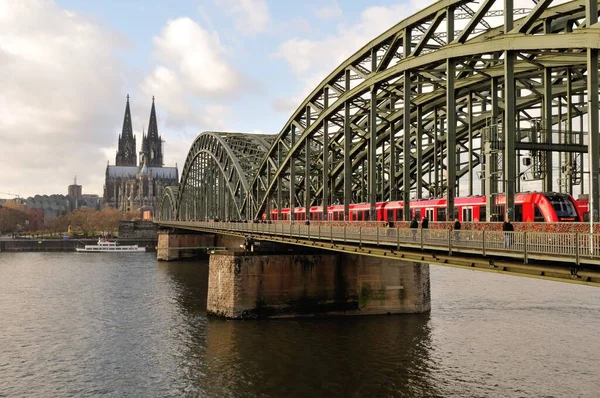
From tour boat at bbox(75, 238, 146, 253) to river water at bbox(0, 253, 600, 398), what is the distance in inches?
3309

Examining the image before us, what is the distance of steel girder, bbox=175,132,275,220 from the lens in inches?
3609

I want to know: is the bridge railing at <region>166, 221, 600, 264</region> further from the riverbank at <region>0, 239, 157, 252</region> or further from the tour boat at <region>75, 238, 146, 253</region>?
the riverbank at <region>0, 239, 157, 252</region>

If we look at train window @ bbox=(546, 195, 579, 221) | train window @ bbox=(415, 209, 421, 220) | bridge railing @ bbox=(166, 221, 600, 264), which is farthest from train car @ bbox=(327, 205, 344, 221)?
train window @ bbox=(546, 195, 579, 221)

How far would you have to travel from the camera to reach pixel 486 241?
72.1ft

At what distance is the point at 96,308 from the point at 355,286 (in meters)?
23.4

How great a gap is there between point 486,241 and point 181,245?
98.5 metres

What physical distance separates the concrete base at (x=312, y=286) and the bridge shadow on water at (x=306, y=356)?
4.01 feet

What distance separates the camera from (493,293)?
57.2m

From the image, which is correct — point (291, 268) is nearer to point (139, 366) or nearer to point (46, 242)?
point (139, 366)

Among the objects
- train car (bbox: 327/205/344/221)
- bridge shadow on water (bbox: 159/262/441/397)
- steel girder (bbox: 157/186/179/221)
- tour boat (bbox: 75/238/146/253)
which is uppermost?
steel girder (bbox: 157/186/179/221)

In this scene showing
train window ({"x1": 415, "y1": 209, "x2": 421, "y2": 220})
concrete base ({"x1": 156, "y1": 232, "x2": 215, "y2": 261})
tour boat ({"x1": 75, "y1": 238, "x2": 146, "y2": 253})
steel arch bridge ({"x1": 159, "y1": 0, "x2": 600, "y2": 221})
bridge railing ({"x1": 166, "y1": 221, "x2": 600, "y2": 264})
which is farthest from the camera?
tour boat ({"x1": 75, "y1": 238, "x2": 146, "y2": 253})

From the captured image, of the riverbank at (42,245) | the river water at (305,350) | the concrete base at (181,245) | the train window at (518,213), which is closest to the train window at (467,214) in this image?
the train window at (518,213)

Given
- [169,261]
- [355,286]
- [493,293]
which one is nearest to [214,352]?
[355,286]

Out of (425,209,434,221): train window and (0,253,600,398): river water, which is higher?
(425,209,434,221): train window
